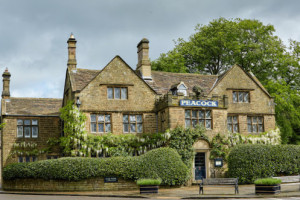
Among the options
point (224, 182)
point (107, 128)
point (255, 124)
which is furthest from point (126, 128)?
point (224, 182)

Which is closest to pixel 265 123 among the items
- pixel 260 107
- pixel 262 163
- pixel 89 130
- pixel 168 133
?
pixel 260 107

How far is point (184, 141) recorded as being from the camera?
3091 cm

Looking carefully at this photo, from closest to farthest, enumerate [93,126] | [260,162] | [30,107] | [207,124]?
[260,162] < [93,126] < [207,124] < [30,107]

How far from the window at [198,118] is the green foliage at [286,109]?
1138 cm

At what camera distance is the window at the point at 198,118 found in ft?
105

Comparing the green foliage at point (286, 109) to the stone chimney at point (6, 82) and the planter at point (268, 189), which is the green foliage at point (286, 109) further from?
the stone chimney at point (6, 82)

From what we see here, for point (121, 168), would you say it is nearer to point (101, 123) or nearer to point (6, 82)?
point (101, 123)

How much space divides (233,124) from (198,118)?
5.27 meters

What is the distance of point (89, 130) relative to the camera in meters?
31.7

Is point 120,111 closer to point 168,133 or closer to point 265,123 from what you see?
point 168,133

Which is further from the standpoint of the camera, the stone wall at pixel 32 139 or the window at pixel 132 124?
the stone wall at pixel 32 139

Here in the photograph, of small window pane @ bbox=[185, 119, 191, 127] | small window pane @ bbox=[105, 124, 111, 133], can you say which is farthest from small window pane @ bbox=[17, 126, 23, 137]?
small window pane @ bbox=[185, 119, 191, 127]

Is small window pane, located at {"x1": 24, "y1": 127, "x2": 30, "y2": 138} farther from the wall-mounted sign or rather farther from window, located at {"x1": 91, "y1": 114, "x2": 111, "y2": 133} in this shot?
the wall-mounted sign

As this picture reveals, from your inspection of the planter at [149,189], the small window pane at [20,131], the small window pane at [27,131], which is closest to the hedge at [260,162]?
the planter at [149,189]
